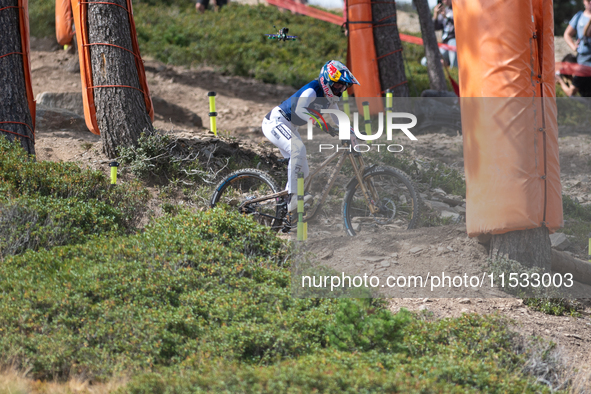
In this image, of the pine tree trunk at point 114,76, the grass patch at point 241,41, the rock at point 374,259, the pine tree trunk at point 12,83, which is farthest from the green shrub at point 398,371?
the grass patch at point 241,41

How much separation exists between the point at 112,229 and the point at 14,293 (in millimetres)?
1585

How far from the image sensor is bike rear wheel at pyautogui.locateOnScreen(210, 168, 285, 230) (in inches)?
259

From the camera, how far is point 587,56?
12.2 m

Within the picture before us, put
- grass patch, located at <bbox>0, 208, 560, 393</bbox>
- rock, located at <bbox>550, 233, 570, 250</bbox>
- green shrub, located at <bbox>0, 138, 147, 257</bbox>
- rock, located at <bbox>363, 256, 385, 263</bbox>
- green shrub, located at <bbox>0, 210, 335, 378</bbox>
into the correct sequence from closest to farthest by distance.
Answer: grass patch, located at <bbox>0, 208, 560, 393</bbox>, green shrub, located at <bbox>0, 210, 335, 378</bbox>, green shrub, located at <bbox>0, 138, 147, 257</bbox>, rock, located at <bbox>363, 256, 385, 263</bbox>, rock, located at <bbox>550, 233, 570, 250</bbox>

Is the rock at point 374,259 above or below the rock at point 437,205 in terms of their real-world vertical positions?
below

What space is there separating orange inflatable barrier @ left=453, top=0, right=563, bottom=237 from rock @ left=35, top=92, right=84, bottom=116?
303 inches

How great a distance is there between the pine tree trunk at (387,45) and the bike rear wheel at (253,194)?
5.21m

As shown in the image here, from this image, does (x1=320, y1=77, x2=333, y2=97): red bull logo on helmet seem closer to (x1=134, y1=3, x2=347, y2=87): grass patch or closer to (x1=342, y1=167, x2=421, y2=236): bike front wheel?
(x1=342, y1=167, x2=421, y2=236): bike front wheel

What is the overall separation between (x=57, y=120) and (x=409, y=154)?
19.4 feet

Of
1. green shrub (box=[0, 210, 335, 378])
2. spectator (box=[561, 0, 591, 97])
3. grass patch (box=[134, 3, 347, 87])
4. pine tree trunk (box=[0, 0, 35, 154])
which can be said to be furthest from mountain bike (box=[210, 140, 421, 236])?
grass patch (box=[134, 3, 347, 87])

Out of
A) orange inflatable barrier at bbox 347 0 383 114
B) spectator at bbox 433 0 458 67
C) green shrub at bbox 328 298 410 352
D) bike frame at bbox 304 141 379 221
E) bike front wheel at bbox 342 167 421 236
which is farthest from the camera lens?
spectator at bbox 433 0 458 67

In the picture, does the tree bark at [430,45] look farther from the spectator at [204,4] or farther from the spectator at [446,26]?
the spectator at [204,4]

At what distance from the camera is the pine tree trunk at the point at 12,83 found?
7.48m

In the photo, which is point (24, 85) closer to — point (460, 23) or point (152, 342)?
point (152, 342)
